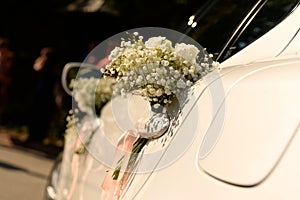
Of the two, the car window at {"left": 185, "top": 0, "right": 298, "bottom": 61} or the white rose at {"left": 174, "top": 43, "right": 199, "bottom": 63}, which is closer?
the white rose at {"left": 174, "top": 43, "right": 199, "bottom": 63}

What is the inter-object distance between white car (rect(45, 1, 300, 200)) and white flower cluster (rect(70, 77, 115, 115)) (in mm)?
1490

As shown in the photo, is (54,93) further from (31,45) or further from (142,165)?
(142,165)

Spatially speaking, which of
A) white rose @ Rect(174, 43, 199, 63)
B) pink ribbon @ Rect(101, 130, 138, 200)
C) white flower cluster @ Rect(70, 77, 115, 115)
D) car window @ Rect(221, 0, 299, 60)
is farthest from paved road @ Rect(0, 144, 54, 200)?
white rose @ Rect(174, 43, 199, 63)

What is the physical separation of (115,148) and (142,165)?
16.2 inches

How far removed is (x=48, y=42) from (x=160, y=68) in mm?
8915

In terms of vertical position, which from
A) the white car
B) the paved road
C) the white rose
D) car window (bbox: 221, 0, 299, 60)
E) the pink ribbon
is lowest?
the paved road

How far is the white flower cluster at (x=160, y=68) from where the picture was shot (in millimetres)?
1948

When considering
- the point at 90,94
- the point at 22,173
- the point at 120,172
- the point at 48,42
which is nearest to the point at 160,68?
the point at 120,172

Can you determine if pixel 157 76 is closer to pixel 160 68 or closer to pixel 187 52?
pixel 160 68

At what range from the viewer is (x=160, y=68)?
196 centimetres

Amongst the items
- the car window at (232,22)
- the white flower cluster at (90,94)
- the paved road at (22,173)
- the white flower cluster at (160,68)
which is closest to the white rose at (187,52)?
the white flower cluster at (160,68)

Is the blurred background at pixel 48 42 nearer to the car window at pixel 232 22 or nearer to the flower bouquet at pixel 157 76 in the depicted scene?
the car window at pixel 232 22

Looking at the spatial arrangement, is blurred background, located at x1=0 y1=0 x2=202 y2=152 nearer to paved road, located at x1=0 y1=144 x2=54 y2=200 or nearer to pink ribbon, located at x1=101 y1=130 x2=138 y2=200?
paved road, located at x1=0 y1=144 x2=54 y2=200

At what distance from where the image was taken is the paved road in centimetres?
653
